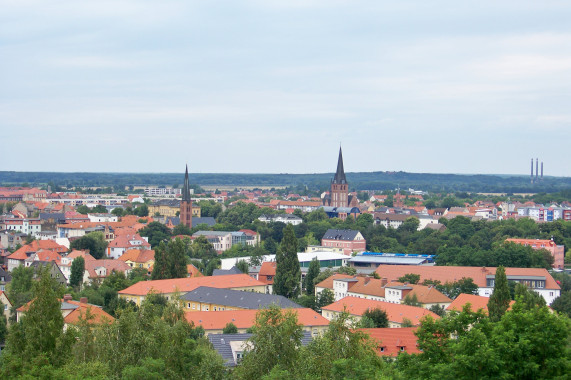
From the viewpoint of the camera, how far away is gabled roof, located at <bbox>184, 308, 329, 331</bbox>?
1722 inches

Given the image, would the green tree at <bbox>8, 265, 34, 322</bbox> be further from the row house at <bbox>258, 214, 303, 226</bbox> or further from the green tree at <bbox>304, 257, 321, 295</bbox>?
the row house at <bbox>258, 214, 303, 226</bbox>

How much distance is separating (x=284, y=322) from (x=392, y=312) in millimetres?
22891

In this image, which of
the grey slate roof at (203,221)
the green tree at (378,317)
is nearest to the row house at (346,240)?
the grey slate roof at (203,221)

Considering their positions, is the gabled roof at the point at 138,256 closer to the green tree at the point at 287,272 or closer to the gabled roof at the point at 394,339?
the green tree at the point at 287,272

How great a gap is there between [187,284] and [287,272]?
23.6 feet

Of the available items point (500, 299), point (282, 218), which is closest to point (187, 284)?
point (500, 299)

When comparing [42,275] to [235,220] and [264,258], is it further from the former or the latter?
[235,220]

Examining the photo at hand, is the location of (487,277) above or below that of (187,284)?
above

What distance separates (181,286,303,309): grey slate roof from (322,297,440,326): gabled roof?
10.6ft

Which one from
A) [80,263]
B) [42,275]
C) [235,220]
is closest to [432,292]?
[80,263]

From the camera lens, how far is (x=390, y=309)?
161 ft

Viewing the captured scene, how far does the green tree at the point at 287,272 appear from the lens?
193 feet

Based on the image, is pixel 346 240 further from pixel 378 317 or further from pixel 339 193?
pixel 339 193

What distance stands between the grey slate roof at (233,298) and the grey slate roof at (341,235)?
47.1 metres
